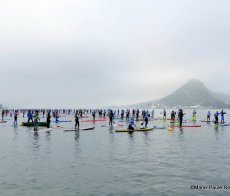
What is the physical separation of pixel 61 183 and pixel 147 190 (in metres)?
3.93

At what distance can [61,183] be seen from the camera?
1304cm

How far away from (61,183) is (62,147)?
35.9ft

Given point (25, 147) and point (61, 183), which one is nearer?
point (61, 183)

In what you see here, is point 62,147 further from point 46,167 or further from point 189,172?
point 189,172

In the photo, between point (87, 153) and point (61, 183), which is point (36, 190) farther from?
point (87, 153)

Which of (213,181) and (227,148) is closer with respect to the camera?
(213,181)

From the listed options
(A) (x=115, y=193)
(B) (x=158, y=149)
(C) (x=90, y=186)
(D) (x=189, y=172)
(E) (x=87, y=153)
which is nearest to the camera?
(A) (x=115, y=193)

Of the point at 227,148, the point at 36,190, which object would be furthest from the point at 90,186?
the point at 227,148

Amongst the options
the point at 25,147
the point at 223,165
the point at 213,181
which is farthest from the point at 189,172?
the point at 25,147

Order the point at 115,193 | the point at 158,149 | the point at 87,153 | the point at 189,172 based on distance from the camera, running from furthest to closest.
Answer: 1. the point at 158,149
2. the point at 87,153
3. the point at 189,172
4. the point at 115,193

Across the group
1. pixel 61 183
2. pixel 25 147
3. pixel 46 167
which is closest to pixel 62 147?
pixel 25 147

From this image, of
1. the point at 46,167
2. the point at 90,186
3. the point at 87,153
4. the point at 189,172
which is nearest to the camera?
the point at 90,186

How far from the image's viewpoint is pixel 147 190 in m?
12.1

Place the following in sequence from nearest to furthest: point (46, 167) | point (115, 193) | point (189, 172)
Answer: point (115, 193)
point (189, 172)
point (46, 167)
